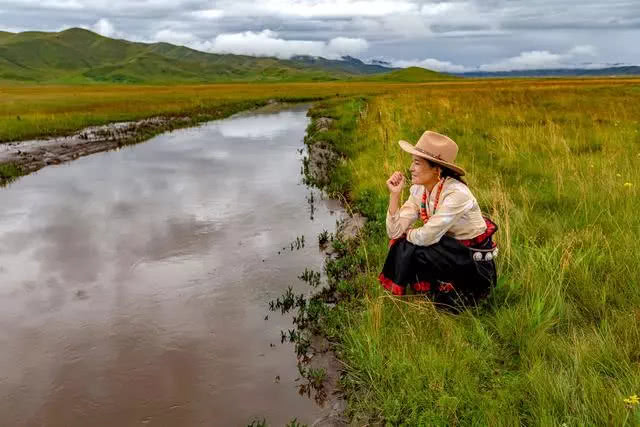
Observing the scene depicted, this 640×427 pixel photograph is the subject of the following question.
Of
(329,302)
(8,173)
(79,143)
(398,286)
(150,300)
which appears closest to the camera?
(398,286)

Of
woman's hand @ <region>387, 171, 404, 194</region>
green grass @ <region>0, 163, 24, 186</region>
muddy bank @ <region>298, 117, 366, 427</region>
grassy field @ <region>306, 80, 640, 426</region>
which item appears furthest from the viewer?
green grass @ <region>0, 163, 24, 186</region>

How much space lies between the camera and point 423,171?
4.57 m

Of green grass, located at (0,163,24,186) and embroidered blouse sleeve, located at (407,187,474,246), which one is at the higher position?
embroidered blouse sleeve, located at (407,187,474,246)

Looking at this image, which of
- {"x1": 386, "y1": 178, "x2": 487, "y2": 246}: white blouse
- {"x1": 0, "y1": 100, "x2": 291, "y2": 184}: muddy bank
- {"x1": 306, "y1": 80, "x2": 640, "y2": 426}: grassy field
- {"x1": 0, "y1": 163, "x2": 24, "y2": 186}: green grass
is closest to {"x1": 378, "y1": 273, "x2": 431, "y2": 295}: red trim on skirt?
{"x1": 306, "y1": 80, "x2": 640, "y2": 426}: grassy field

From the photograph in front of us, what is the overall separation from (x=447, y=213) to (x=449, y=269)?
557mm

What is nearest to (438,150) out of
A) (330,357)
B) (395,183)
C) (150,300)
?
(395,183)

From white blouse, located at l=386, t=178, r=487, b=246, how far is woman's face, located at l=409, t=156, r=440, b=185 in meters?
0.12

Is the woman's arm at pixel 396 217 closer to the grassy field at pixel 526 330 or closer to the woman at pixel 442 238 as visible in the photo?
the woman at pixel 442 238

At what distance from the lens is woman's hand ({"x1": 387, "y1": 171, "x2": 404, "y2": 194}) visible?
4656 millimetres

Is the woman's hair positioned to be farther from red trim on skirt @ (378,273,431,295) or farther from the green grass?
the green grass

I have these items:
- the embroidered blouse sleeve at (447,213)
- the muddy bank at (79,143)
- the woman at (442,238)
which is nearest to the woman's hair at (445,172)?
the woman at (442,238)

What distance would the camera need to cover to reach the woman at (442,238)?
14.5 feet

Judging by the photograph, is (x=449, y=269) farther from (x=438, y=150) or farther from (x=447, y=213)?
(x=438, y=150)

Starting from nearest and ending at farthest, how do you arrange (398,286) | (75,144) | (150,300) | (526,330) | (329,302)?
(526,330)
(398,286)
(329,302)
(150,300)
(75,144)
